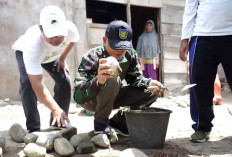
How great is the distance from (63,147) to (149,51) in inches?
190

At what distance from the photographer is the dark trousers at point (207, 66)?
246 centimetres

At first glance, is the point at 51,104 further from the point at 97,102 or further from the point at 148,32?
the point at 148,32

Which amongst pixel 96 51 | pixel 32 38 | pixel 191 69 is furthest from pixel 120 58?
pixel 32 38

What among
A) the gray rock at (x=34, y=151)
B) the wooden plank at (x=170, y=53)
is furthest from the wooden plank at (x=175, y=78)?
the gray rock at (x=34, y=151)

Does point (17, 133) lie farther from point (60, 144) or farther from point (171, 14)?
point (171, 14)

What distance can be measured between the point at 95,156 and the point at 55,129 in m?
1.00

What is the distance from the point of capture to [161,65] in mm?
7062

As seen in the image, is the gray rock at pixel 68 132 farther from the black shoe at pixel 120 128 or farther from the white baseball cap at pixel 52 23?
the white baseball cap at pixel 52 23

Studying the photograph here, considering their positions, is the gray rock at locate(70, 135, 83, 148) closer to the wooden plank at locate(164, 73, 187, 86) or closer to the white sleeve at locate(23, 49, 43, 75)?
the white sleeve at locate(23, 49, 43, 75)

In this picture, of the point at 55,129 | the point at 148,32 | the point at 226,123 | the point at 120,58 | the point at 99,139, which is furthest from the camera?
the point at 148,32

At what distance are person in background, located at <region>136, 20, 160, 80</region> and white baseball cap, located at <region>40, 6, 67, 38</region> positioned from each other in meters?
4.48

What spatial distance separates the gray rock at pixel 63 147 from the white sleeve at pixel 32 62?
573 mm

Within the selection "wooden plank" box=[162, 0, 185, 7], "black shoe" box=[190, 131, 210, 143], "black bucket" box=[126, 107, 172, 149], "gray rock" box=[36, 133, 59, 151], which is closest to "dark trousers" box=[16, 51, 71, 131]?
"gray rock" box=[36, 133, 59, 151]

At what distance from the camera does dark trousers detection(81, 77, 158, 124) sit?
96.3 inches
